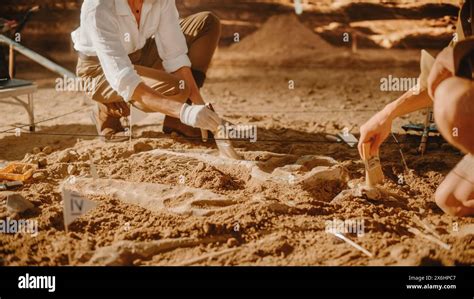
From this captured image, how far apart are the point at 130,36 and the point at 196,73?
2.31 ft

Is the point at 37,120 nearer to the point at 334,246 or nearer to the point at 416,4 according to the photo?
the point at 334,246

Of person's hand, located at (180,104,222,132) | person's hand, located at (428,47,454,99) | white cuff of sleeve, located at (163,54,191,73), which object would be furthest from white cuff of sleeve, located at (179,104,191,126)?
person's hand, located at (428,47,454,99)

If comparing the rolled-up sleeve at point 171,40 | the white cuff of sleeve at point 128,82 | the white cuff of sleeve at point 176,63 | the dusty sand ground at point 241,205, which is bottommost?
the dusty sand ground at point 241,205

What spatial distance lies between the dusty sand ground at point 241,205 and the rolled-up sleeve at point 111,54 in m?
0.57

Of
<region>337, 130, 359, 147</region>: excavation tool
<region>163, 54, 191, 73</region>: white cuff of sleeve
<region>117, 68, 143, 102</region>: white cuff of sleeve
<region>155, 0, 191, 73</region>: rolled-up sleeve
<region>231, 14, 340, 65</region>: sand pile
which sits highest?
<region>231, 14, 340, 65</region>: sand pile

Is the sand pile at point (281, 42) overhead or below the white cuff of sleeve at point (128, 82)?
overhead

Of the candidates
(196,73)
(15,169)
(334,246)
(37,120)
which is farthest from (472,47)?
(37,120)

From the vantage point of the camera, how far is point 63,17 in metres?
8.29

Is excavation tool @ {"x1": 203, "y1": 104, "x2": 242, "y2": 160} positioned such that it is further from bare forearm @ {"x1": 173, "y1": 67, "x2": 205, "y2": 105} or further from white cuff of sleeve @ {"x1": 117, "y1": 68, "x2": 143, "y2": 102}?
white cuff of sleeve @ {"x1": 117, "y1": 68, "x2": 143, "y2": 102}

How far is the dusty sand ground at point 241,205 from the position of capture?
9.36 ft

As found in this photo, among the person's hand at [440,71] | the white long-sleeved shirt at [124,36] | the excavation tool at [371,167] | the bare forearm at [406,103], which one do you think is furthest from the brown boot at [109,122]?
the person's hand at [440,71]

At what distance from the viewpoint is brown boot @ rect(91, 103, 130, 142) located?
4688 millimetres

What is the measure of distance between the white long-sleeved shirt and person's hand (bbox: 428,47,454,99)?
190 cm

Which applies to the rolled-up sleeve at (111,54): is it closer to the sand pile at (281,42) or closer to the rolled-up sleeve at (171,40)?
the rolled-up sleeve at (171,40)
